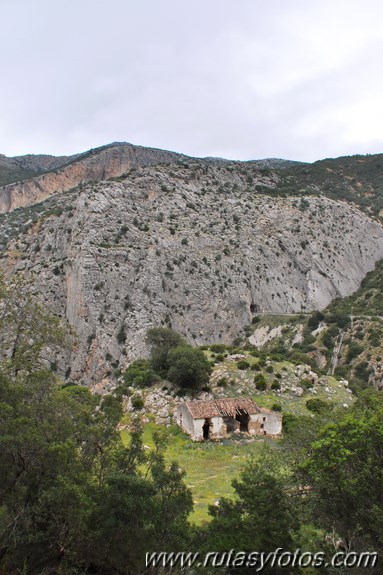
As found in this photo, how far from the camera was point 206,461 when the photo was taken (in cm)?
2389

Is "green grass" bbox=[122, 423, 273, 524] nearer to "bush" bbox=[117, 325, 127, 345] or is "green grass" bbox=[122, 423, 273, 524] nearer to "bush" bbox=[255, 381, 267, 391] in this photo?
"bush" bbox=[255, 381, 267, 391]

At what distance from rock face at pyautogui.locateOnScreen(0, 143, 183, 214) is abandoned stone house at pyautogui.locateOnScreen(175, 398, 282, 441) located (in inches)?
3947

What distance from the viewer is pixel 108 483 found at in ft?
32.1

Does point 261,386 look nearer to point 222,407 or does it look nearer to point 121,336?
point 222,407

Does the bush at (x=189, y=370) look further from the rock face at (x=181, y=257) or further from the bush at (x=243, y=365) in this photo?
the rock face at (x=181, y=257)

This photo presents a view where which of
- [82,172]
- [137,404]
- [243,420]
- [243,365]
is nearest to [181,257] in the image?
[243,365]

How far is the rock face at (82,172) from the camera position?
116125 mm

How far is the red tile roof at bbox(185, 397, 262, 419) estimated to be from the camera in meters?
28.0

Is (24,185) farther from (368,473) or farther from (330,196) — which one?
(368,473)

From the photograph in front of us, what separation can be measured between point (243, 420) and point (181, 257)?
130 feet

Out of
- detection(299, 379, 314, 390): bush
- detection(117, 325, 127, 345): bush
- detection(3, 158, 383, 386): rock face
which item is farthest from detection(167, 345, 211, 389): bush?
detection(117, 325, 127, 345): bush

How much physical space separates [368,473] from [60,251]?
58826 millimetres

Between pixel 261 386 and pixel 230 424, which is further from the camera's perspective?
pixel 261 386

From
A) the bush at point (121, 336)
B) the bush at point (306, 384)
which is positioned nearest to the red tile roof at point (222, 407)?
the bush at point (306, 384)
